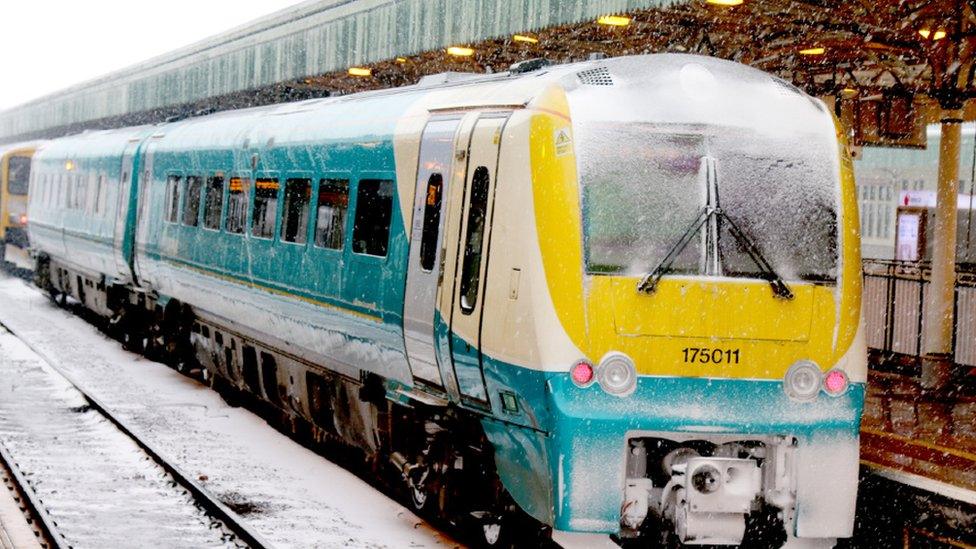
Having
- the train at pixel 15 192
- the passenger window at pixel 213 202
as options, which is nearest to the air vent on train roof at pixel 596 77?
the passenger window at pixel 213 202

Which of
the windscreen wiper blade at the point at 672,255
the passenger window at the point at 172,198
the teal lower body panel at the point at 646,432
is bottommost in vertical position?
the teal lower body panel at the point at 646,432

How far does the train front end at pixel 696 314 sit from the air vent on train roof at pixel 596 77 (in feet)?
0.04

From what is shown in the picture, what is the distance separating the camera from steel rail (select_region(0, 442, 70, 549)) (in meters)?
9.45

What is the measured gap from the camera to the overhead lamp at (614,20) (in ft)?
41.1

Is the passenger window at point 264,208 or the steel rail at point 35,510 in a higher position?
the passenger window at point 264,208

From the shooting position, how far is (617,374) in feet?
24.0

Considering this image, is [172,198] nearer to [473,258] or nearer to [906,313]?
[906,313]

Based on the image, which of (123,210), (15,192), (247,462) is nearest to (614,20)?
(247,462)

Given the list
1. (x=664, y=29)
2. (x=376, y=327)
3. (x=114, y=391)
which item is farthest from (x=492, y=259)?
(x=114, y=391)

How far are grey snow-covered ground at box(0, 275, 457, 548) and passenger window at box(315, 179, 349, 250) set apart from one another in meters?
2.02

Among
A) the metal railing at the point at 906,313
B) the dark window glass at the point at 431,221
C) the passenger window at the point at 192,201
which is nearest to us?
the dark window glass at the point at 431,221

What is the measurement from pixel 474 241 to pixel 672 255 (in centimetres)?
130

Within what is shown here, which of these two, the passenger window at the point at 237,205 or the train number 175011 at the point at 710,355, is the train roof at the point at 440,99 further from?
the train number 175011 at the point at 710,355

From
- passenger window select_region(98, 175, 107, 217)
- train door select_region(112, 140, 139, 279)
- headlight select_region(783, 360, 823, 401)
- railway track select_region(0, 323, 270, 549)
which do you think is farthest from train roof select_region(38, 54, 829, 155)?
passenger window select_region(98, 175, 107, 217)
